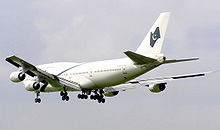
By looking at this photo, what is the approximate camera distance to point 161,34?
84.0 meters

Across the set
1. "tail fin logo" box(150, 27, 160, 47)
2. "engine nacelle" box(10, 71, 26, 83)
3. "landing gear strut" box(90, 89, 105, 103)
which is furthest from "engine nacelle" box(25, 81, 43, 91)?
"tail fin logo" box(150, 27, 160, 47)

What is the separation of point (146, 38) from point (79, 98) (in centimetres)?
1034

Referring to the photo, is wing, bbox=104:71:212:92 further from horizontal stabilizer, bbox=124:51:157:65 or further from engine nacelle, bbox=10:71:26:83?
engine nacelle, bbox=10:71:26:83

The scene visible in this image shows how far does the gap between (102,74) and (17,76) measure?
29.1 feet

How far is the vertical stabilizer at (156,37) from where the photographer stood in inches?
3292

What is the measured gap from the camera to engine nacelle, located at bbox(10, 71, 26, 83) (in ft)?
284

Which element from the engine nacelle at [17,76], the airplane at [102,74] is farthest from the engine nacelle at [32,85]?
the engine nacelle at [17,76]

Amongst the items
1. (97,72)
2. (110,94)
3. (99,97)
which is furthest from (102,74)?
(110,94)

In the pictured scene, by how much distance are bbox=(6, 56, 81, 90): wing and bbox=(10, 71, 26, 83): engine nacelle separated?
56cm

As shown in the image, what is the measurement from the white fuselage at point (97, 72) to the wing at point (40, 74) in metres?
0.99

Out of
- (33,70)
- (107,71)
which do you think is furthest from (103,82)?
(33,70)

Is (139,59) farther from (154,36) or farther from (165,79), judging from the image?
(165,79)

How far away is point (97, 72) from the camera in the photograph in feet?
283

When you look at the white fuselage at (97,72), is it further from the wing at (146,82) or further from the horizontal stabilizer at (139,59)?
the wing at (146,82)
